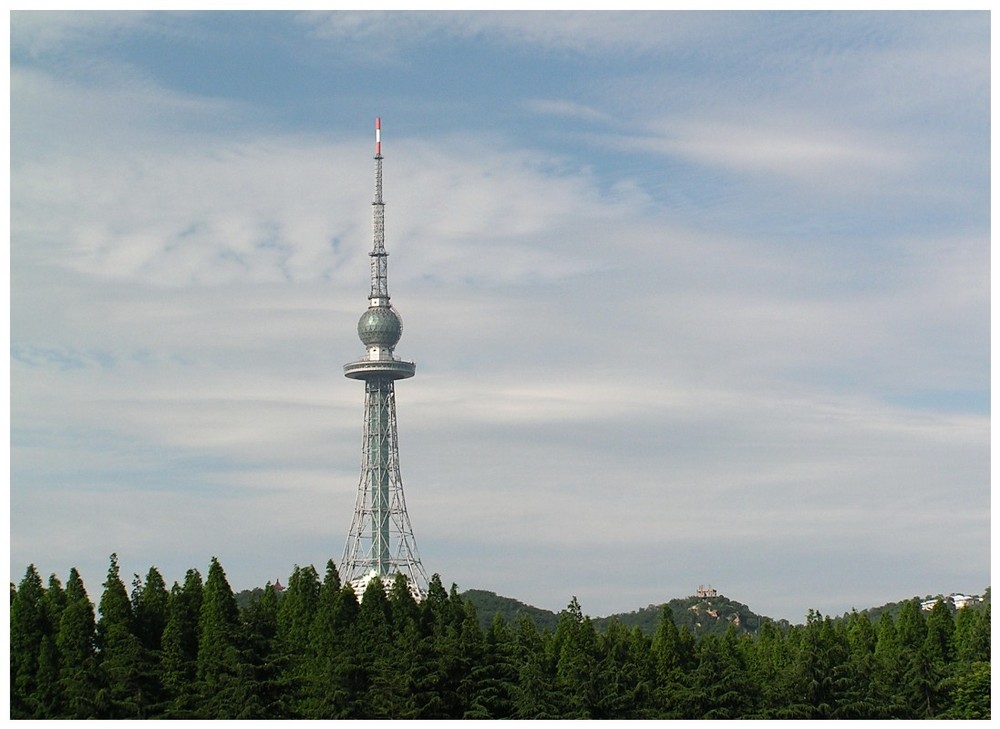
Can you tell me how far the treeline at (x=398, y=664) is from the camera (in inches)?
1944

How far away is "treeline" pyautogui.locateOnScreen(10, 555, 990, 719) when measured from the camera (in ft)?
162

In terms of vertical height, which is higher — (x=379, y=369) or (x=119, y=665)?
(x=379, y=369)

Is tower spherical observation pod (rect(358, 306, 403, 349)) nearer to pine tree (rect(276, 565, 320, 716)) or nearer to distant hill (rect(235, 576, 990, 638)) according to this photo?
distant hill (rect(235, 576, 990, 638))

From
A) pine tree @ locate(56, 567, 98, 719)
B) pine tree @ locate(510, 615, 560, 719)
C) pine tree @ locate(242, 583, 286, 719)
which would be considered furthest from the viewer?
pine tree @ locate(510, 615, 560, 719)

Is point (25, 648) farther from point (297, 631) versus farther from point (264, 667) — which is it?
point (297, 631)

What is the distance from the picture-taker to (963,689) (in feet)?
174

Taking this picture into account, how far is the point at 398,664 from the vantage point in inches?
1989

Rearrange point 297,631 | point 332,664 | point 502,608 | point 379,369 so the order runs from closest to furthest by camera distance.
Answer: point 332,664, point 297,631, point 502,608, point 379,369

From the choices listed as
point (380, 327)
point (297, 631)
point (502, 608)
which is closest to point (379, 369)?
point (380, 327)

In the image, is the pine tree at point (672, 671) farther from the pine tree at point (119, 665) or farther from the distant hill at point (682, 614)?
the distant hill at point (682, 614)

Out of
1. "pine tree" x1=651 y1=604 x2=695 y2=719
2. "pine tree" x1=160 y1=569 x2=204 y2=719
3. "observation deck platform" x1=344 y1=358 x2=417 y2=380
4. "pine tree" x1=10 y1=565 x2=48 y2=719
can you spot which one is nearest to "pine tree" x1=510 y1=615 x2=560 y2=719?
"pine tree" x1=651 y1=604 x2=695 y2=719

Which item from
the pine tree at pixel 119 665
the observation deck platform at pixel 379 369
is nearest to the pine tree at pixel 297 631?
the pine tree at pixel 119 665

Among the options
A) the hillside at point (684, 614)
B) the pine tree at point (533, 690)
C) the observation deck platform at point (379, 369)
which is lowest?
the pine tree at point (533, 690)

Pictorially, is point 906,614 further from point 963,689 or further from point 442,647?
point 442,647
